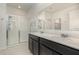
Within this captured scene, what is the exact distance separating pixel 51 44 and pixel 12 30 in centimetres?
81

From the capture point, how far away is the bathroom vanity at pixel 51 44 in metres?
1.54

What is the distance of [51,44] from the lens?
73.3 inches

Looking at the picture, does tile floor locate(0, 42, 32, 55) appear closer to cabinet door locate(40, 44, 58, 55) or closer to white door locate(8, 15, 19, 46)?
white door locate(8, 15, 19, 46)

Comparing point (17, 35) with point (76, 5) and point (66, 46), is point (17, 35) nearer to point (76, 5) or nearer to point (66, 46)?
point (66, 46)

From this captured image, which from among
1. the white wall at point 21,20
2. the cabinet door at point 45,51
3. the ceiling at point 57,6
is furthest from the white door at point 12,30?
the ceiling at point 57,6

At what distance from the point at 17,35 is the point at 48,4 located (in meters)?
0.87

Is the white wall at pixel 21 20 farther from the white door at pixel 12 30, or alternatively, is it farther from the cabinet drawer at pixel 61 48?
the cabinet drawer at pixel 61 48

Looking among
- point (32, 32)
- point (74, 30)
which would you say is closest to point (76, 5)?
point (74, 30)

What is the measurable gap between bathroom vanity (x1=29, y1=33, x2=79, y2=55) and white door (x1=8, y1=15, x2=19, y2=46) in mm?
300

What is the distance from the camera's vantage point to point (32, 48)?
220cm

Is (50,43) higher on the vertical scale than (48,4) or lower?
lower

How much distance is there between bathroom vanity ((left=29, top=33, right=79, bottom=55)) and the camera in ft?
5.06

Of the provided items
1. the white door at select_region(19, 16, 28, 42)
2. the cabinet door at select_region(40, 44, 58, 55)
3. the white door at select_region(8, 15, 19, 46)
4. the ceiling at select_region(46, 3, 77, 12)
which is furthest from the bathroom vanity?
the ceiling at select_region(46, 3, 77, 12)

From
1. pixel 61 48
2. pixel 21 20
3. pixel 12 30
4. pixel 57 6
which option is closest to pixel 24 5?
pixel 21 20
